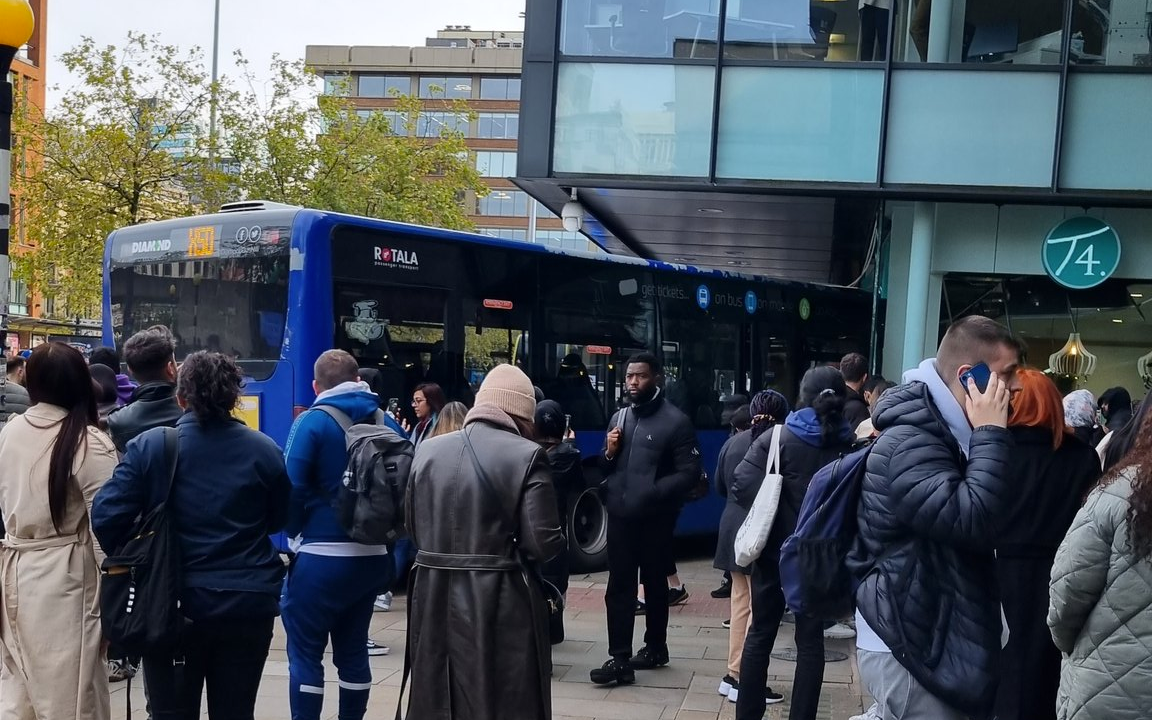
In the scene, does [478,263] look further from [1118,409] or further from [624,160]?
[1118,409]

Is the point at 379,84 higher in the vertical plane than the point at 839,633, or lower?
higher

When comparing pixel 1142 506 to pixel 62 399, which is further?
pixel 62 399

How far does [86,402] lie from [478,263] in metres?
6.44

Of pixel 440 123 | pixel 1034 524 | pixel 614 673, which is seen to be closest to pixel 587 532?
pixel 614 673

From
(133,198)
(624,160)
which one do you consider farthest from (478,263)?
(133,198)

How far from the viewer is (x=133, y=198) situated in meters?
25.3

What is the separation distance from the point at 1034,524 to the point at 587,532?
25.2 ft

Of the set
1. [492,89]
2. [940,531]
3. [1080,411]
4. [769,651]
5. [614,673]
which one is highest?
[492,89]

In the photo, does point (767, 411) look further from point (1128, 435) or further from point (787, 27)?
point (787, 27)

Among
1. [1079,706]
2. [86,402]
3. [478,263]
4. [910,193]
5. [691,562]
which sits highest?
[910,193]

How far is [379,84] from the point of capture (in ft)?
323

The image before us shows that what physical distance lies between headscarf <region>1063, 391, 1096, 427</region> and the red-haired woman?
103 inches

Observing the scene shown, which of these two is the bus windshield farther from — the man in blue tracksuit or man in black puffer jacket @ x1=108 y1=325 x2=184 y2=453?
the man in blue tracksuit

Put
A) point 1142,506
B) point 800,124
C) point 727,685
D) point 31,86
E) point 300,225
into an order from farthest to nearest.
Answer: point 31,86 → point 800,124 → point 300,225 → point 727,685 → point 1142,506
